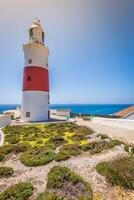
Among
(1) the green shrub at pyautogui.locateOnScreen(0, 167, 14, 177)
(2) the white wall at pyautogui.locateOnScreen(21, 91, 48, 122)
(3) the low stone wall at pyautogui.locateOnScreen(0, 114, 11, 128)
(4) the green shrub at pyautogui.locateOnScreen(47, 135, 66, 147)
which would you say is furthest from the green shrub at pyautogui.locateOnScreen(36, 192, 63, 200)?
(2) the white wall at pyautogui.locateOnScreen(21, 91, 48, 122)

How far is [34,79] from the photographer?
22094 mm

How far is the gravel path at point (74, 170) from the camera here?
694 cm

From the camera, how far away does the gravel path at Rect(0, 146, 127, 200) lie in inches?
273

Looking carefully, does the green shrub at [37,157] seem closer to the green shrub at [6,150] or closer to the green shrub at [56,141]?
A: the green shrub at [6,150]

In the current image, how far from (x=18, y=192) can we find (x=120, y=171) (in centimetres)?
514

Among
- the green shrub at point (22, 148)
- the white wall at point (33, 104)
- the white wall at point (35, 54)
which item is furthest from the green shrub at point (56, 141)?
the white wall at point (35, 54)

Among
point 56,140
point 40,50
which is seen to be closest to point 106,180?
point 56,140

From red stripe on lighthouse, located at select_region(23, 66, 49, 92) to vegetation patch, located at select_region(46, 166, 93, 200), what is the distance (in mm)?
15736

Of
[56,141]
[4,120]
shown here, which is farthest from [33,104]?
[56,141]

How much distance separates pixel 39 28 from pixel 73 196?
77.1 ft

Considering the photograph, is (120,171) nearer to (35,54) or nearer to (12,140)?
(12,140)

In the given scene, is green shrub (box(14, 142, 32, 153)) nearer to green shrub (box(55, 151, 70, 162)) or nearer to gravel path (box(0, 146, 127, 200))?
gravel path (box(0, 146, 127, 200))

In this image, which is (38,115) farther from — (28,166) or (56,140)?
(28,166)

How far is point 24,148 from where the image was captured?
A: 11.5m
